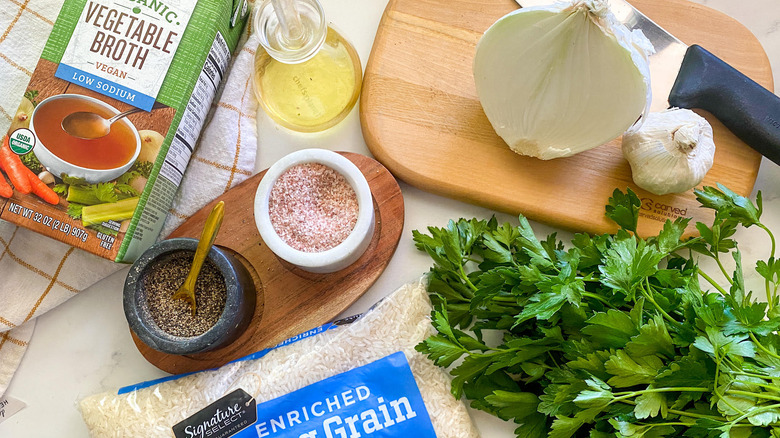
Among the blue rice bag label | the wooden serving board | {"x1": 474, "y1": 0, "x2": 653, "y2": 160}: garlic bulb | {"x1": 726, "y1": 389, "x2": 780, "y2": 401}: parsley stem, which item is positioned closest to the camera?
{"x1": 726, "y1": 389, "x2": 780, "y2": 401}: parsley stem

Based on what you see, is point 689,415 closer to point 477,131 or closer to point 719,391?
point 719,391

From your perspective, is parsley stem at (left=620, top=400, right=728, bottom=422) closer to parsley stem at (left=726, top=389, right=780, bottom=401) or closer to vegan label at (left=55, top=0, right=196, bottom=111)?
parsley stem at (left=726, top=389, right=780, bottom=401)

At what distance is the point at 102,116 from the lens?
3.00ft

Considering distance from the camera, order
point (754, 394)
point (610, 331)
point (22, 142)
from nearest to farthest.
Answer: point (754, 394), point (610, 331), point (22, 142)

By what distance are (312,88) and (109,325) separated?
561mm

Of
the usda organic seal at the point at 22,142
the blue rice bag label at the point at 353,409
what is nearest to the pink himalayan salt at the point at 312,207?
the blue rice bag label at the point at 353,409

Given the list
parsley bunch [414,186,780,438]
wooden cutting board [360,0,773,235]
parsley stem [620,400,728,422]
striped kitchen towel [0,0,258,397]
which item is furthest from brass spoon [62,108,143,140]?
parsley stem [620,400,728,422]

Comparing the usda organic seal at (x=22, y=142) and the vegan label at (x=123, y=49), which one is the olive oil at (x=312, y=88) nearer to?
the vegan label at (x=123, y=49)

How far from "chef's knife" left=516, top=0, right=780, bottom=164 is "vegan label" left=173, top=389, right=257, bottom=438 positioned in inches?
32.7

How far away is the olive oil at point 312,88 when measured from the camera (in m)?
1.07

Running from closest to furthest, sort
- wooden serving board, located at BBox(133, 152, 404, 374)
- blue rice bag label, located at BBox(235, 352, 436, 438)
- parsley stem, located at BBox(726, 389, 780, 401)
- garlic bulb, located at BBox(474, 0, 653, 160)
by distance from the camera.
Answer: parsley stem, located at BBox(726, 389, 780, 401) → garlic bulb, located at BBox(474, 0, 653, 160) → blue rice bag label, located at BBox(235, 352, 436, 438) → wooden serving board, located at BBox(133, 152, 404, 374)

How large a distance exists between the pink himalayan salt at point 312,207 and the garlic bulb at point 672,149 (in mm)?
467

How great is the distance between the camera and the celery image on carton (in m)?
0.90

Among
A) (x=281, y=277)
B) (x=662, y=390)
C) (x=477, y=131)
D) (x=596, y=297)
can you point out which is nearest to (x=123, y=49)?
(x=281, y=277)
